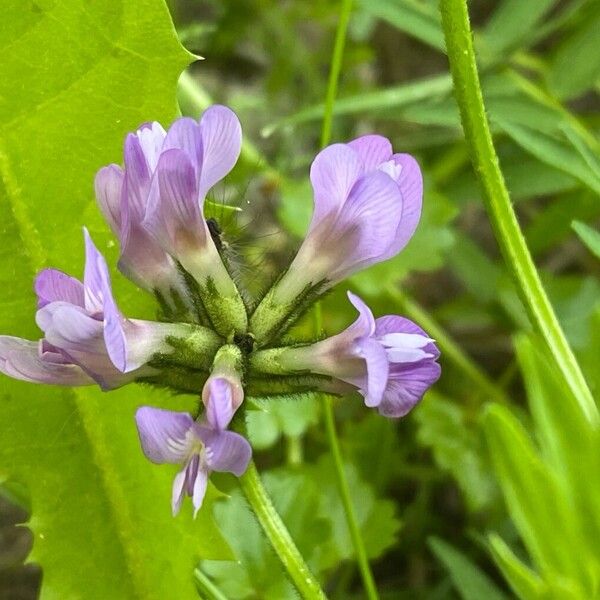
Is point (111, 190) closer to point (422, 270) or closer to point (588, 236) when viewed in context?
point (588, 236)

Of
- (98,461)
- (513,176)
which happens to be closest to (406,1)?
(513,176)

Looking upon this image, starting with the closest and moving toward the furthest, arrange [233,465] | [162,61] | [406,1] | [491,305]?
[233,465] < [162,61] < [406,1] < [491,305]

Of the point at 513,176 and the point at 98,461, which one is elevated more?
the point at 513,176

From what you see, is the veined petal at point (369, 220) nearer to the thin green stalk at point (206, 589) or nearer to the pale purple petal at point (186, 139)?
the pale purple petal at point (186, 139)

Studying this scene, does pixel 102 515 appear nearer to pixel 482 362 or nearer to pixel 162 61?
pixel 162 61

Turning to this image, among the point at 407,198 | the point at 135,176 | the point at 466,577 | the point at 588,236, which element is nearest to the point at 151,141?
the point at 135,176

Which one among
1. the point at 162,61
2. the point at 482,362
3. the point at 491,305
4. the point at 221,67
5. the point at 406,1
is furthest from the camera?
the point at 221,67

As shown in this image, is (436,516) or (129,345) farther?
(436,516)

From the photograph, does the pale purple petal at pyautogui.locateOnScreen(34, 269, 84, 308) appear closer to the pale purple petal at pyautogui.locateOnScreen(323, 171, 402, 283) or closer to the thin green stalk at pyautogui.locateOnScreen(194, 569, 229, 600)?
the pale purple petal at pyautogui.locateOnScreen(323, 171, 402, 283)
